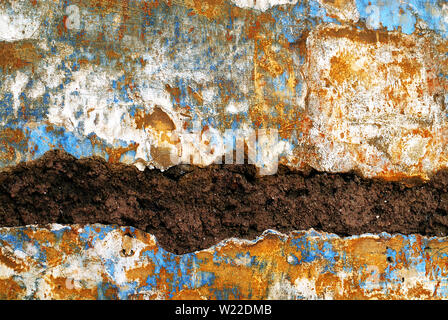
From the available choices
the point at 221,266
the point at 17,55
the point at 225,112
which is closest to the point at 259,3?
the point at 225,112

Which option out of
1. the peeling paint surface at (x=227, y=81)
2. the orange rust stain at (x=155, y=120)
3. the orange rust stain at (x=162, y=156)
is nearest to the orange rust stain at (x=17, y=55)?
the peeling paint surface at (x=227, y=81)

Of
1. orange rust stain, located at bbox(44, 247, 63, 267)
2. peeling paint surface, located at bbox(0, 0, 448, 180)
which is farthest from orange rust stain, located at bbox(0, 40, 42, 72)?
orange rust stain, located at bbox(44, 247, 63, 267)

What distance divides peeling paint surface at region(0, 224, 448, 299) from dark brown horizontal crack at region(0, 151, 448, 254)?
0.19 feet

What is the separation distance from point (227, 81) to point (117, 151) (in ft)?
2.06

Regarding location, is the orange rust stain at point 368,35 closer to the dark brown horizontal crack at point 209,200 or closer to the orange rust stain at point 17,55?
the dark brown horizontal crack at point 209,200

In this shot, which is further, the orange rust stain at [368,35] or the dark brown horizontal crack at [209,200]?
the orange rust stain at [368,35]

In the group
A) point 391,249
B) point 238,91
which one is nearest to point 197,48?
point 238,91

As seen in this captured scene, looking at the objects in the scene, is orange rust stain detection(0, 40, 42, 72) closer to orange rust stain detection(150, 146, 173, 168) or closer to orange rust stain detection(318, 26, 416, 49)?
orange rust stain detection(150, 146, 173, 168)

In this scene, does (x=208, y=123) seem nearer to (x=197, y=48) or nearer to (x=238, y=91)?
(x=238, y=91)

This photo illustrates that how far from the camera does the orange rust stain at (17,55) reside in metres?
1.96

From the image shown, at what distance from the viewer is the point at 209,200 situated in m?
2.04

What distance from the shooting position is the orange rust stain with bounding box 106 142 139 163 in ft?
6.54

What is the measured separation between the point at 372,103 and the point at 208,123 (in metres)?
0.84

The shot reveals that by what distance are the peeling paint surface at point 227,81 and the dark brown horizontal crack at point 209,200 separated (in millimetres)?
71
